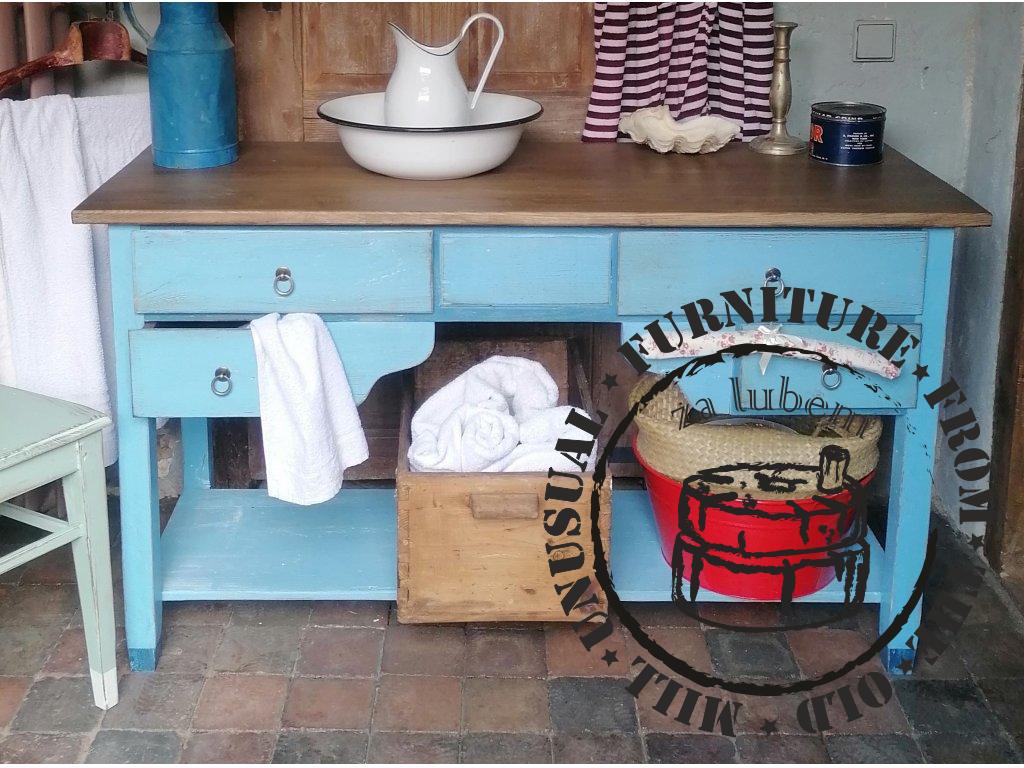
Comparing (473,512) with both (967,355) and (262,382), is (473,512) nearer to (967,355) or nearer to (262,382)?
(262,382)

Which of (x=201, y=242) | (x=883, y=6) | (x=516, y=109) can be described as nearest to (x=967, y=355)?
(x=883, y=6)

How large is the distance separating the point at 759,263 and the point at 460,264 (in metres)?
0.55

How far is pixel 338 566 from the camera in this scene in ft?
8.61

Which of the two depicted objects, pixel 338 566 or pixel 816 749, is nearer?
A: pixel 816 749

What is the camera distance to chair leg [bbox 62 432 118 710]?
220cm

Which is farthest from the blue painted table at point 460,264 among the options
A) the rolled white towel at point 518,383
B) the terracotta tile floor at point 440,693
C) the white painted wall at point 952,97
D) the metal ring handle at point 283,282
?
the white painted wall at point 952,97

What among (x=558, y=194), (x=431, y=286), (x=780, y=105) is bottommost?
(x=431, y=286)

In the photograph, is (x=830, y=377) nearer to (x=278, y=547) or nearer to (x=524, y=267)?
(x=524, y=267)

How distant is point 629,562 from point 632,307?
25.3 inches

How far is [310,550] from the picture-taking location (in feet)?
8.80

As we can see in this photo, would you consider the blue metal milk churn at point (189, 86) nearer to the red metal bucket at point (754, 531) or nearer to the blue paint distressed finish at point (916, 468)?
the red metal bucket at point (754, 531)

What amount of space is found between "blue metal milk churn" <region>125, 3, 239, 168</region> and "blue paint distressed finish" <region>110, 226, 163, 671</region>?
0.35m

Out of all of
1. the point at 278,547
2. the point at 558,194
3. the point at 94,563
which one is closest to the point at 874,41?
the point at 558,194

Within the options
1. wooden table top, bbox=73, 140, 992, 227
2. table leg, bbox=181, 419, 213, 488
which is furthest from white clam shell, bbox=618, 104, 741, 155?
table leg, bbox=181, 419, 213, 488
